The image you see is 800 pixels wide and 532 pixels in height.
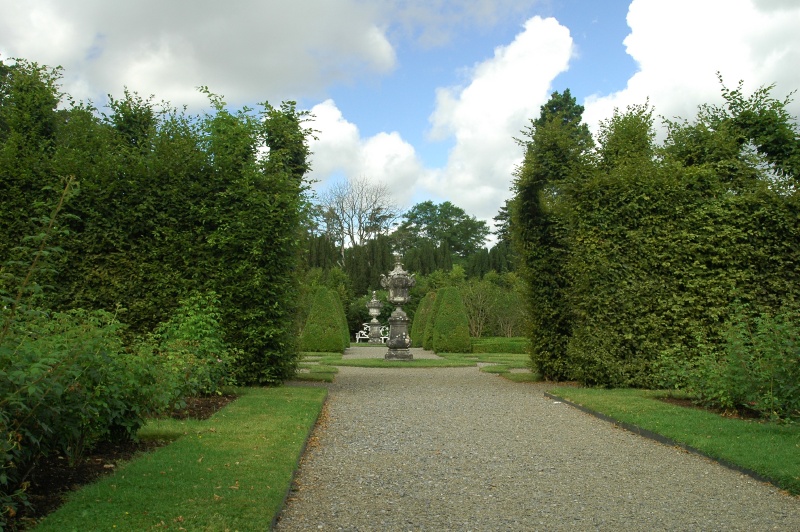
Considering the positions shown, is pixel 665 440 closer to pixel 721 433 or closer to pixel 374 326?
pixel 721 433

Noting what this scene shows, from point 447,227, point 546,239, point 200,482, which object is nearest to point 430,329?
point 546,239

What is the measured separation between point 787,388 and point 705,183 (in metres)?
5.59

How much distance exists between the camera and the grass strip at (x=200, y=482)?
3.88 metres

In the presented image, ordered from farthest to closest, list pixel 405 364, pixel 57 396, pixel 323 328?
1. pixel 323 328
2. pixel 405 364
3. pixel 57 396

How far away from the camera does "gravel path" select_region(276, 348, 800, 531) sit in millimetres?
4426

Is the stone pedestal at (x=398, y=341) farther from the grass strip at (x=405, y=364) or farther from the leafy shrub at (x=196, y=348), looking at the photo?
Answer: the leafy shrub at (x=196, y=348)

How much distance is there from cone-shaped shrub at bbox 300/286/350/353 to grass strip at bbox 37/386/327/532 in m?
16.7

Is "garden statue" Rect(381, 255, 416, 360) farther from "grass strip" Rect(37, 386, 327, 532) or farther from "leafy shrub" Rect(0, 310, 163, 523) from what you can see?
"leafy shrub" Rect(0, 310, 163, 523)

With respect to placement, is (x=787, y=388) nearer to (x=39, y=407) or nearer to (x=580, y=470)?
(x=580, y=470)

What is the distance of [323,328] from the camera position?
24453 millimetres

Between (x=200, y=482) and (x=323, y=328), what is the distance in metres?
19.8

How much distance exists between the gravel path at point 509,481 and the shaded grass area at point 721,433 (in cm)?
17

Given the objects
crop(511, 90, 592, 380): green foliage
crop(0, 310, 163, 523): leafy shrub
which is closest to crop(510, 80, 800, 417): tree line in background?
crop(511, 90, 592, 380): green foliage

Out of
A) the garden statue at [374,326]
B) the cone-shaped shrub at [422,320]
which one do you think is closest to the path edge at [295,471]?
the cone-shaped shrub at [422,320]
